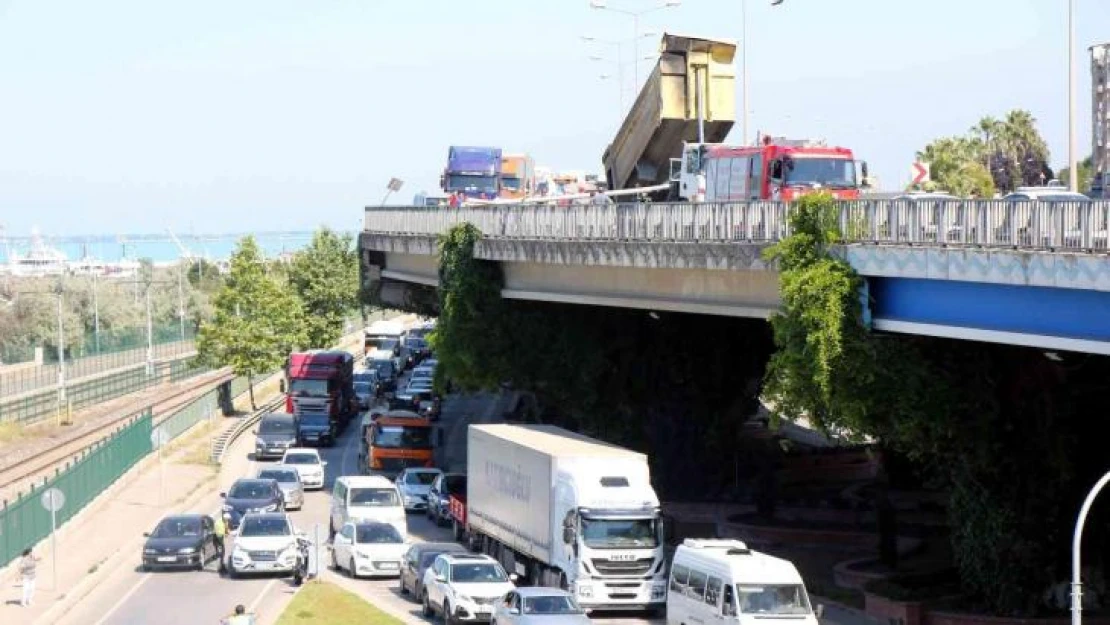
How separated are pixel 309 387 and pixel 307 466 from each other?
18.3 meters

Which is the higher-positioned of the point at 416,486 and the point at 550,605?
the point at 550,605

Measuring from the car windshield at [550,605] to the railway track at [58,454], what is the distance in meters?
35.3

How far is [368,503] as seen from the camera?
48.6m

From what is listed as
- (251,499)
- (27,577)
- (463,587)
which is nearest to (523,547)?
(463,587)

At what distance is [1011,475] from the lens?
117 ft

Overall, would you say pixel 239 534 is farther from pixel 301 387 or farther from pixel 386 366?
pixel 386 366

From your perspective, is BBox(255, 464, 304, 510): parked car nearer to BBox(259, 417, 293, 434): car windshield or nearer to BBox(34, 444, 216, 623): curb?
BBox(34, 444, 216, 623): curb

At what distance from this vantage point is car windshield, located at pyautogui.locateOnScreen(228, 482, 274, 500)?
5347 centimetres

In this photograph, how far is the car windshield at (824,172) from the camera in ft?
142

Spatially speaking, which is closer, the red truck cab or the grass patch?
the grass patch

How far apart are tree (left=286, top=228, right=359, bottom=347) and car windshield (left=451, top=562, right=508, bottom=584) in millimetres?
80388

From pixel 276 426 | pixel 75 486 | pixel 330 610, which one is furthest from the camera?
pixel 276 426

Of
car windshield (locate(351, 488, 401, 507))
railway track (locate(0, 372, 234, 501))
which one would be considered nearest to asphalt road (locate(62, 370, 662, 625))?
car windshield (locate(351, 488, 401, 507))

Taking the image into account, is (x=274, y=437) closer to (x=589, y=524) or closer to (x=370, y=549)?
(x=370, y=549)
